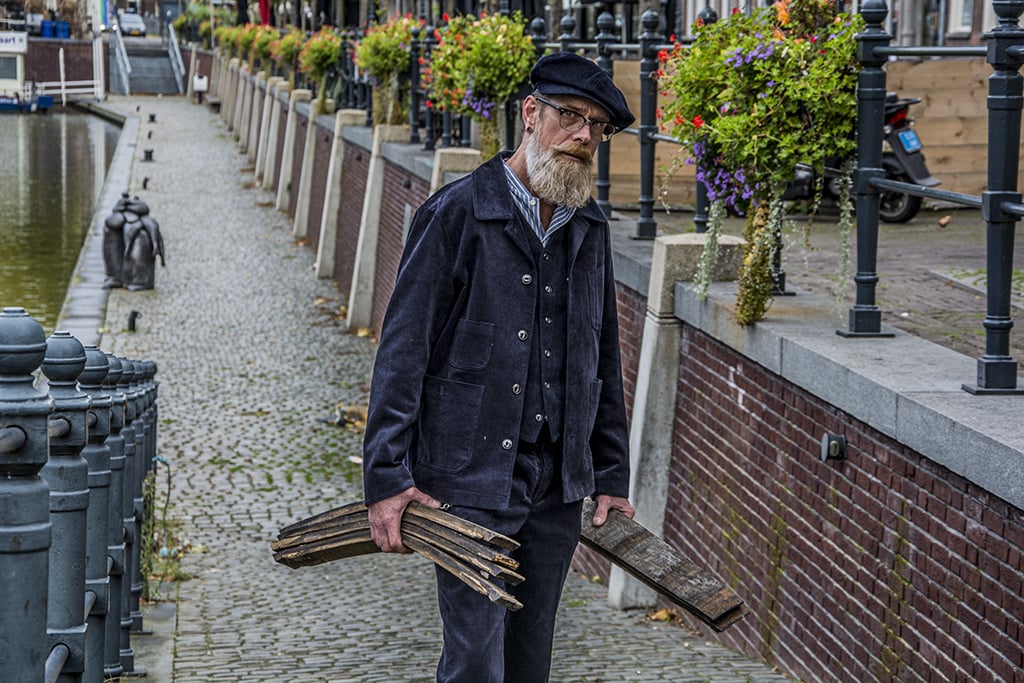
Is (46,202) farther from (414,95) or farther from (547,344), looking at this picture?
(547,344)

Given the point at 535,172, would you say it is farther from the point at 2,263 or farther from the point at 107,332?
the point at 2,263

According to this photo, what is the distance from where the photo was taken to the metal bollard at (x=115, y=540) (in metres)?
5.38

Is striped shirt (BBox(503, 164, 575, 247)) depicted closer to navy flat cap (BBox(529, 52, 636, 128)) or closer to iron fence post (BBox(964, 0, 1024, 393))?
navy flat cap (BBox(529, 52, 636, 128))

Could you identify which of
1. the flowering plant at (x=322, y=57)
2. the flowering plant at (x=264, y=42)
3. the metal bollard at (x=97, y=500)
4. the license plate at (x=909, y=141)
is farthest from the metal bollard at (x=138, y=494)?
the flowering plant at (x=264, y=42)

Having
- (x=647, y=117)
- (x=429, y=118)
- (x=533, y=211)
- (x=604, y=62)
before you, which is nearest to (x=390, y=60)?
(x=429, y=118)

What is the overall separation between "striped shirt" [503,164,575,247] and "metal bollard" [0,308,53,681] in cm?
135

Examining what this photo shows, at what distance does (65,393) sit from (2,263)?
21.2 m

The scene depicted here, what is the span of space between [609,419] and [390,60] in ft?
45.8

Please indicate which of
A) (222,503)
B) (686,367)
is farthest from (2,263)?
(686,367)

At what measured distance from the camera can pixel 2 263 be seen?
23.9m

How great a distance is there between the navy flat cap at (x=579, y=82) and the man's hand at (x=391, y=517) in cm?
95

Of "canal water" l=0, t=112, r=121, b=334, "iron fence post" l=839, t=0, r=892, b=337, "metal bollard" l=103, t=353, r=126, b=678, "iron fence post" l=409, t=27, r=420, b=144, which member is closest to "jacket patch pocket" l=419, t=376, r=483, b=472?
"metal bollard" l=103, t=353, r=126, b=678

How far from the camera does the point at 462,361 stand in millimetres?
3758

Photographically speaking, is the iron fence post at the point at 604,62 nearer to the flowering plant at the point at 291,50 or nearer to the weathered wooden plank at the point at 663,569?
the weathered wooden plank at the point at 663,569
